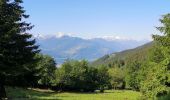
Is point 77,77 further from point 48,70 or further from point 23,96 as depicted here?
point 23,96

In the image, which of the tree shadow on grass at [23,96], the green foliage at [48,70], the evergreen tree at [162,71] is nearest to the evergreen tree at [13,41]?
the tree shadow on grass at [23,96]

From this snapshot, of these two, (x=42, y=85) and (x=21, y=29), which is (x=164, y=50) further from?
(x=42, y=85)

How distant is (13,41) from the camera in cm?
4544

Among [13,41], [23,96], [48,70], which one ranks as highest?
[48,70]

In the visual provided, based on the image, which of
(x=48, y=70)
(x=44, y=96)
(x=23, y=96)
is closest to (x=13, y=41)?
(x=23, y=96)

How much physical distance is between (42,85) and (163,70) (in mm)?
80380

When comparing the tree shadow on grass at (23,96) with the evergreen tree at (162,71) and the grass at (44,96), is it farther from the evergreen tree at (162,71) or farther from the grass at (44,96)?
the evergreen tree at (162,71)

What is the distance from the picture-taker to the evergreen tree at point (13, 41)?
43.6 m

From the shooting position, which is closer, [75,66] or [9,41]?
[9,41]

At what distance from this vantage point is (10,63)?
45156 millimetres

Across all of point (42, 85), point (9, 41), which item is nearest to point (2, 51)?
point (9, 41)

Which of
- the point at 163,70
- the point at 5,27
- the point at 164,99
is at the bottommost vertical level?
the point at 164,99

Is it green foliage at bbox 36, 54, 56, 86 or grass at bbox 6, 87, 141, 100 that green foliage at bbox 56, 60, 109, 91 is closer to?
green foliage at bbox 36, 54, 56, 86

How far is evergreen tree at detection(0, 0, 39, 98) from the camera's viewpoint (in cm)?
4359
